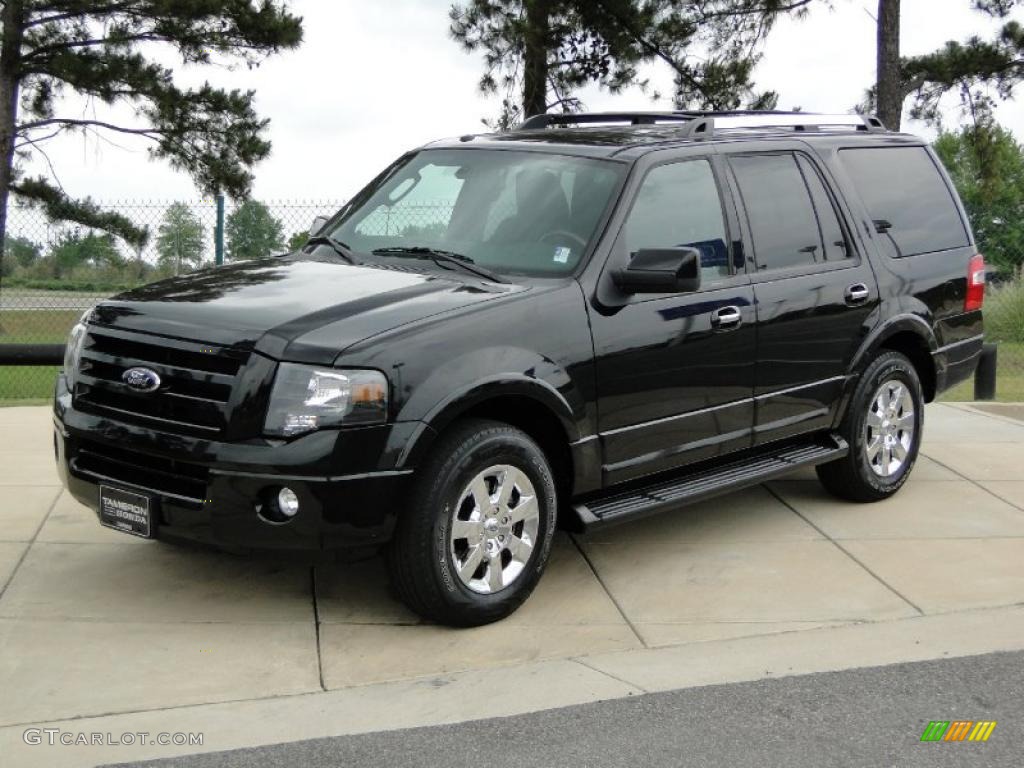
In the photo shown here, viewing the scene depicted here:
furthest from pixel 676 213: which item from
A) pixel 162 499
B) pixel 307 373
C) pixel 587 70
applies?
pixel 587 70

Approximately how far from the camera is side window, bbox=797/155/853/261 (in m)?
7.58

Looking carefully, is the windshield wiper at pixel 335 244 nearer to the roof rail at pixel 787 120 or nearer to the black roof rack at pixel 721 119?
the black roof rack at pixel 721 119

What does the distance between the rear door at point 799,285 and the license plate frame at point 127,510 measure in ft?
9.79

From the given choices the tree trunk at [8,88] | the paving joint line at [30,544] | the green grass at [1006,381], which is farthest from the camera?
the tree trunk at [8,88]

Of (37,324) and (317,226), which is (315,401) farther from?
(37,324)

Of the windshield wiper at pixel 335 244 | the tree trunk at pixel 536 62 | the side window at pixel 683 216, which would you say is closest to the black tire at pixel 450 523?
the side window at pixel 683 216

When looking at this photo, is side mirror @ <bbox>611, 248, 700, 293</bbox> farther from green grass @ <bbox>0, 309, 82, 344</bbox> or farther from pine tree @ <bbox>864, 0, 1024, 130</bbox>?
pine tree @ <bbox>864, 0, 1024, 130</bbox>

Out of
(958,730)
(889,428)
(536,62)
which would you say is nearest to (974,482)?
(889,428)

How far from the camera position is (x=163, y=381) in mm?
5699

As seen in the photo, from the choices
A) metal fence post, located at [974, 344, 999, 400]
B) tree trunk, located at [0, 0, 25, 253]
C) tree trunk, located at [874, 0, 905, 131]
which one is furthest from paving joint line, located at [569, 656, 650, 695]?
tree trunk, located at [0, 0, 25, 253]

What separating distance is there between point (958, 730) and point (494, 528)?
1.93 metres

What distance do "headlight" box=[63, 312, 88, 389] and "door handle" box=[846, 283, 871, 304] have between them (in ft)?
12.5

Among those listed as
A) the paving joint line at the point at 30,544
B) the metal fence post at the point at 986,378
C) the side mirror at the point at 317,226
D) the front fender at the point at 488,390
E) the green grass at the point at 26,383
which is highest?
the side mirror at the point at 317,226

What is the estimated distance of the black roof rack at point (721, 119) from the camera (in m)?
7.53
